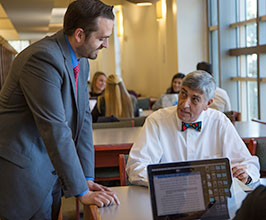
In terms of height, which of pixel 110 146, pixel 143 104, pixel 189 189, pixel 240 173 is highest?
pixel 189 189

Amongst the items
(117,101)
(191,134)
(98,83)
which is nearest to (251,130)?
(191,134)

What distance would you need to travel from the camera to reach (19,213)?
190 centimetres

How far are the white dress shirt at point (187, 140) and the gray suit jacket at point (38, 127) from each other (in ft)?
1.77

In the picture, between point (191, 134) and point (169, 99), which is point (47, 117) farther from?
point (169, 99)

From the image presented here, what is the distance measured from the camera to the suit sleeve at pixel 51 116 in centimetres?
171

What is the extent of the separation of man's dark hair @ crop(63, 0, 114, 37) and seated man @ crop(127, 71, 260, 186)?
30.5 inches

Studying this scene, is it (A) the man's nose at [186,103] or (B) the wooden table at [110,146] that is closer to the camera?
(A) the man's nose at [186,103]

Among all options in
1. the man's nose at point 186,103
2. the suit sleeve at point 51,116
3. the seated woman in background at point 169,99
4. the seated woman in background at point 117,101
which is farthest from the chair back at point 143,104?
the suit sleeve at point 51,116

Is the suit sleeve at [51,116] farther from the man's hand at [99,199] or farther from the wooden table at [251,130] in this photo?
the wooden table at [251,130]

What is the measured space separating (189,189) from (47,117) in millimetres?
588

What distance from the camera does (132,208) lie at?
182cm

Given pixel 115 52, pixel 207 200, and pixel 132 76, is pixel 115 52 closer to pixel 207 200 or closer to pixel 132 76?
pixel 132 76

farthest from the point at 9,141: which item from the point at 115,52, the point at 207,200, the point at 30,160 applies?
the point at 115,52

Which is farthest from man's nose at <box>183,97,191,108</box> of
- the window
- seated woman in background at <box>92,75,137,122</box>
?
the window
